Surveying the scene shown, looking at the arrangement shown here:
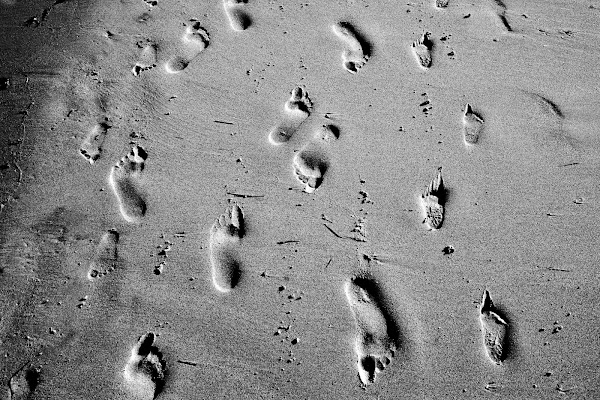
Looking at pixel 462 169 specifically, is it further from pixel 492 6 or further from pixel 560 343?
pixel 492 6

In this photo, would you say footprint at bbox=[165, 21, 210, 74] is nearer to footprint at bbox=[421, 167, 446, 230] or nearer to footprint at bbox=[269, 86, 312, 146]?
footprint at bbox=[269, 86, 312, 146]

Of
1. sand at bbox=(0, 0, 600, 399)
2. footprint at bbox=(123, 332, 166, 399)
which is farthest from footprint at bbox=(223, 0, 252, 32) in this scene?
footprint at bbox=(123, 332, 166, 399)

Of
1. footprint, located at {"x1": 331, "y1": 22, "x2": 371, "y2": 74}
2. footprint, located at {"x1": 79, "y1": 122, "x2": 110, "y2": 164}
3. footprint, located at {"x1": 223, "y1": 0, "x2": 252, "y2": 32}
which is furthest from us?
footprint, located at {"x1": 223, "y1": 0, "x2": 252, "y2": 32}

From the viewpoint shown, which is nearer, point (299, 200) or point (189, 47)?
point (299, 200)

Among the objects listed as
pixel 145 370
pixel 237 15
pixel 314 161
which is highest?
pixel 237 15

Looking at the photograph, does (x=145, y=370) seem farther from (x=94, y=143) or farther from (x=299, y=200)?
(x=94, y=143)

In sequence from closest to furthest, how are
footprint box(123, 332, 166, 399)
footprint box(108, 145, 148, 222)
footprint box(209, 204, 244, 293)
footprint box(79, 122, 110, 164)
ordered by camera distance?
footprint box(123, 332, 166, 399) → footprint box(209, 204, 244, 293) → footprint box(108, 145, 148, 222) → footprint box(79, 122, 110, 164)

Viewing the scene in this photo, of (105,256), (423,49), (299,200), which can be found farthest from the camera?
(423,49)

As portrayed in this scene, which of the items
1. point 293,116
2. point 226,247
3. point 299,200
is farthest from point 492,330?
point 293,116
